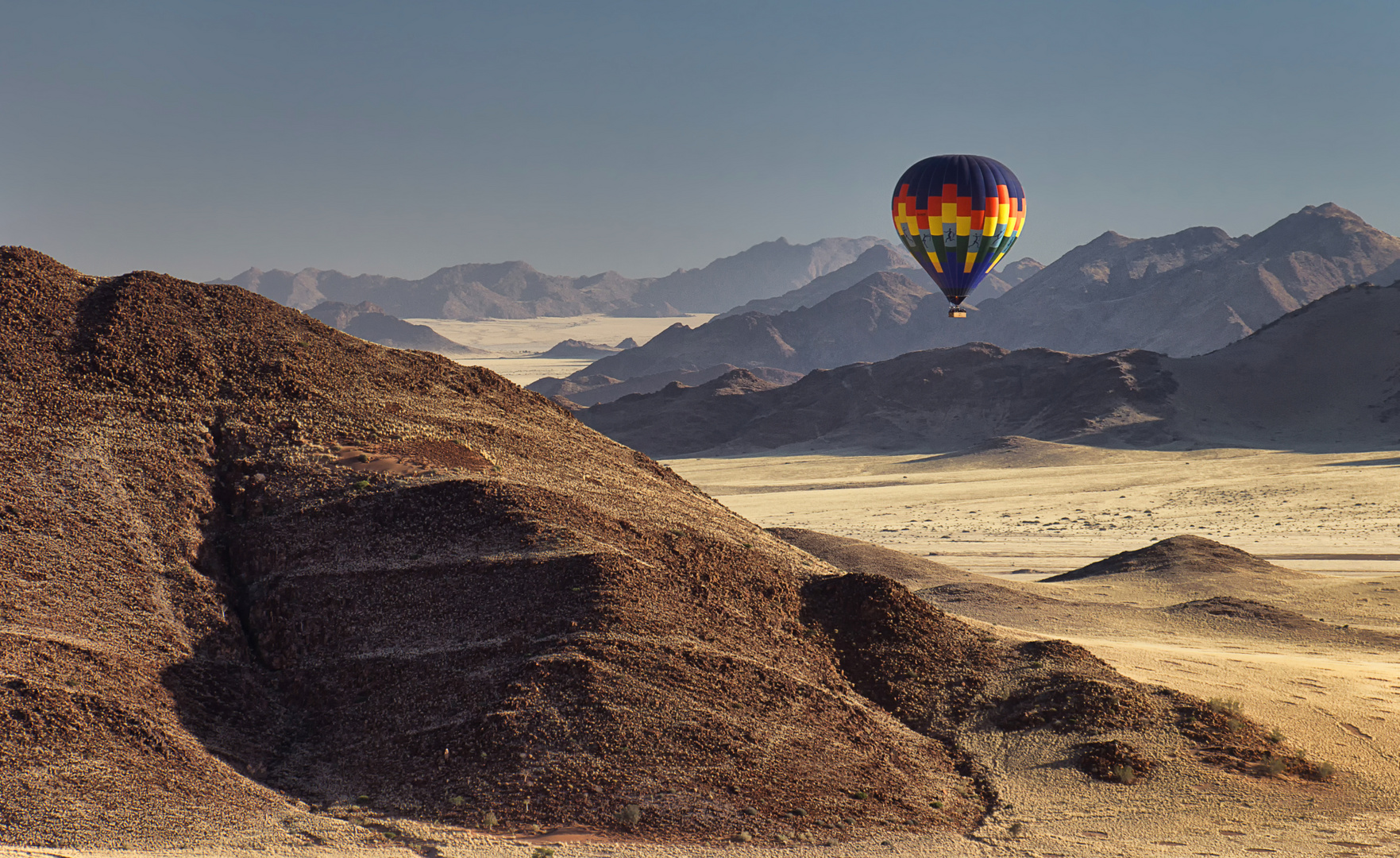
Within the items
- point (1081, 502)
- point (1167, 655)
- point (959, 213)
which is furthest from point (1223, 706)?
point (1081, 502)

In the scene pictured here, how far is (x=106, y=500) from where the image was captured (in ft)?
52.1

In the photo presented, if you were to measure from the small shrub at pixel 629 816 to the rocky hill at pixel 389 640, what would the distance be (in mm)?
35

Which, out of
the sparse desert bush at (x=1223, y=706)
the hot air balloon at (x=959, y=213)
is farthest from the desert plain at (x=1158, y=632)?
the hot air balloon at (x=959, y=213)

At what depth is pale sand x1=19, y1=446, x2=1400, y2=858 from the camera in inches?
504

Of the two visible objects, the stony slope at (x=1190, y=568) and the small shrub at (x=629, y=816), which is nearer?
the small shrub at (x=629, y=816)

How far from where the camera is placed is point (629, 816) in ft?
40.7

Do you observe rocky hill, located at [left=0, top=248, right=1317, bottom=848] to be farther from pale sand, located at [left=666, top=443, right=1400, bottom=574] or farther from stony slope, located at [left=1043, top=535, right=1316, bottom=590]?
pale sand, located at [left=666, top=443, right=1400, bottom=574]

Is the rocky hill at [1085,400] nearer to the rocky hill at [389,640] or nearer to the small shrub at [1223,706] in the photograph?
the small shrub at [1223,706]

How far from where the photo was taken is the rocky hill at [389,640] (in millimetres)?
12609

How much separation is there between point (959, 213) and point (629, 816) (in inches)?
1261

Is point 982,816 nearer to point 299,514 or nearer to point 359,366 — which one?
point 299,514

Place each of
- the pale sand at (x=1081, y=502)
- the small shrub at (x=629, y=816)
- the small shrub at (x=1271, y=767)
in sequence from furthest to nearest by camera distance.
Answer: the pale sand at (x=1081, y=502), the small shrub at (x=1271, y=767), the small shrub at (x=629, y=816)

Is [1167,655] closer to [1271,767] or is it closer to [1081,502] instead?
[1271,767]

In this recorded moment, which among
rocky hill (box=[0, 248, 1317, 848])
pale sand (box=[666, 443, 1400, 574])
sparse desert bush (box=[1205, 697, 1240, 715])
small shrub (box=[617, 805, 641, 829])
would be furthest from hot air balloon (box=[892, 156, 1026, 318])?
small shrub (box=[617, 805, 641, 829])
